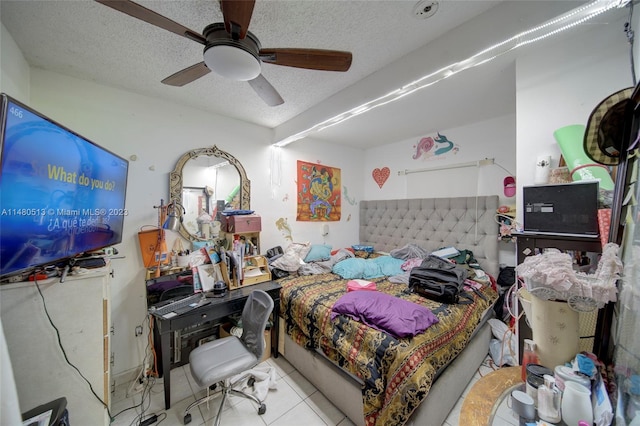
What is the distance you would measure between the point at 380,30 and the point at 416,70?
378 mm

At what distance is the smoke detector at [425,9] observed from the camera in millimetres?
1211

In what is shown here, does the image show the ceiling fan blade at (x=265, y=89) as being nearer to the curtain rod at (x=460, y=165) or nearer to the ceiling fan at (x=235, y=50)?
the ceiling fan at (x=235, y=50)

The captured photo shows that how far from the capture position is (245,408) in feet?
5.40

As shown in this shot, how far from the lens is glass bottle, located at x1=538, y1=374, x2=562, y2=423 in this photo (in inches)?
28.0

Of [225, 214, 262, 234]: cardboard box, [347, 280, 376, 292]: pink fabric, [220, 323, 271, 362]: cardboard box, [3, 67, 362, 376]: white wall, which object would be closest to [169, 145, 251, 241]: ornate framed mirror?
[3, 67, 362, 376]: white wall

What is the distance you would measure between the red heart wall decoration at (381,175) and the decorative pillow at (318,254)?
61.8 inches

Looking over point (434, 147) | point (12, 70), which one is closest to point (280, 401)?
point (12, 70)

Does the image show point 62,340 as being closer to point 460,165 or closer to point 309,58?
point 309,58

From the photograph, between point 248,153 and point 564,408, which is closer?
point 564,408

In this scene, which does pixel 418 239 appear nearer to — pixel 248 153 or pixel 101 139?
pixel 248 153

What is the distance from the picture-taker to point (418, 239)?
3.08 metres

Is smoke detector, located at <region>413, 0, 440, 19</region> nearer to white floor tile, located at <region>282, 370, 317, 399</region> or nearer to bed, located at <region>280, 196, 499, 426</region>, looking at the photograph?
bed, located at <region>280, 196, 499, 426</region>

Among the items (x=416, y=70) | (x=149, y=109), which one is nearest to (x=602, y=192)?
(x=416, y=70)

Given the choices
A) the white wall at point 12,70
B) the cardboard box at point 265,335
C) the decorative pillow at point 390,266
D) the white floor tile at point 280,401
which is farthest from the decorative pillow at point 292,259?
the white wall at point 12,70
